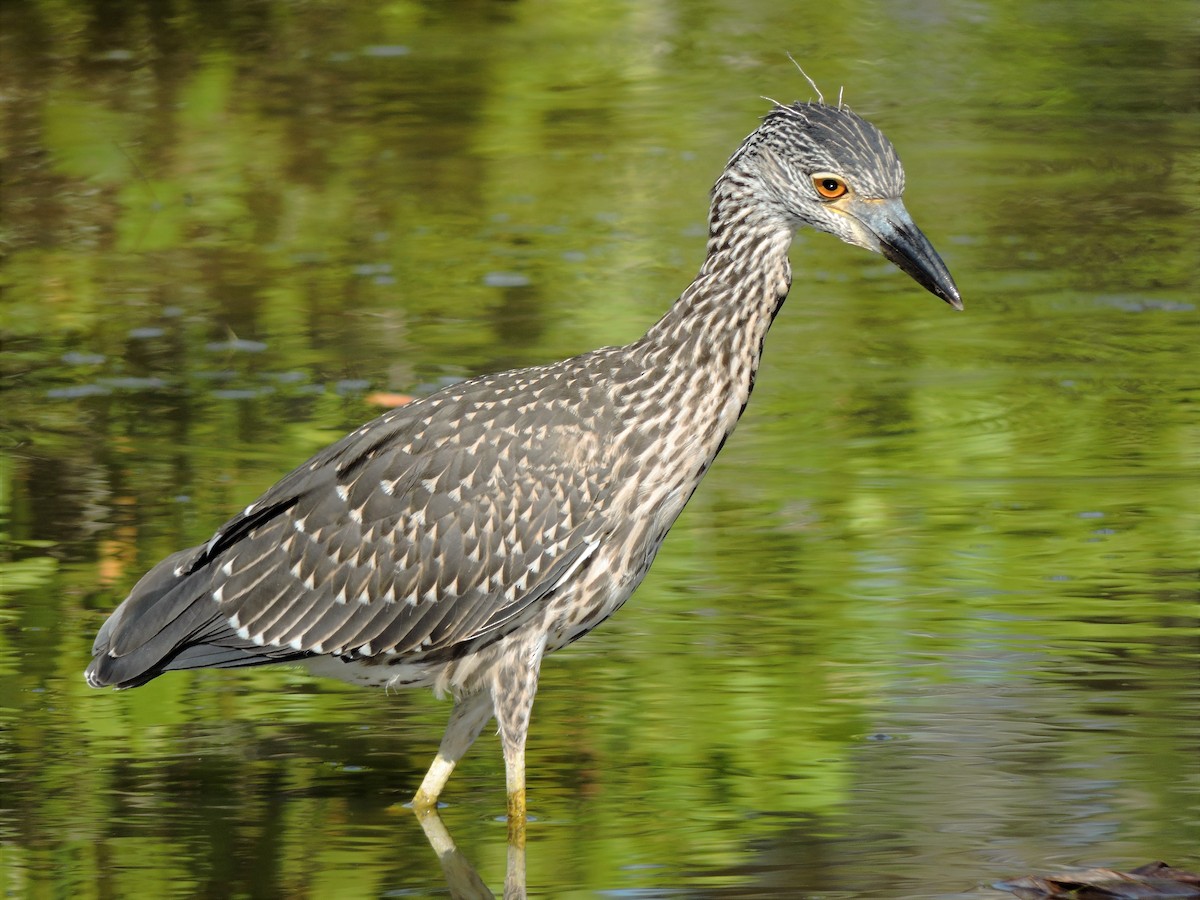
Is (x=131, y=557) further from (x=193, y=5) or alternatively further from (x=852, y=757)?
(x=193, y=5)

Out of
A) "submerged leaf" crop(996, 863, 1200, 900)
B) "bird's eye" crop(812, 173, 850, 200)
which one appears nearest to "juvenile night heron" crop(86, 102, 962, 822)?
"bird's eye" crop(812, 173, 850, 200)

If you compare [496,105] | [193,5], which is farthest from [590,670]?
[193,5]

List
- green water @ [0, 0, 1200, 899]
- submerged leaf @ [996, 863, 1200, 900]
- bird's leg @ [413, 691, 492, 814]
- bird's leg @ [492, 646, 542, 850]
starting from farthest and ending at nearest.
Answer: bird's leg @ [413, 691, 492, 814] → green water @ [0, 0, 1200, 899] → bird's leg @ [492, 646, 542, 850] → submerged leaf @ [996, 863, 1200, 900]

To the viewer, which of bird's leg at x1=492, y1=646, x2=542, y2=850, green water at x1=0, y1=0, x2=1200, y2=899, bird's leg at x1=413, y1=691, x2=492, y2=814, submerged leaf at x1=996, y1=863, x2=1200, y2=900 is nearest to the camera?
submerged leaf at x1=996, y1=863, x2=1200, y2=900

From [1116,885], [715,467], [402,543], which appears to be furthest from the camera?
[715,467]

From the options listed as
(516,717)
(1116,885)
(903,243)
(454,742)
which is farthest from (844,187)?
(1116,885)

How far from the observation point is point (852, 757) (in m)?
7.46

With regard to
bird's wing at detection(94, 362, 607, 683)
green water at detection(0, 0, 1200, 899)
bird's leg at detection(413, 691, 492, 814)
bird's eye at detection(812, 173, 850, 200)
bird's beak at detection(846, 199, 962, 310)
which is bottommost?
green water at detection(0, 0, 1200, 899)

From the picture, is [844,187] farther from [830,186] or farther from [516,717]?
[516,717]

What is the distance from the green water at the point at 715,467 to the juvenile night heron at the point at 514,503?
1.50 ft

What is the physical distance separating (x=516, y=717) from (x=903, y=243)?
1.79 m

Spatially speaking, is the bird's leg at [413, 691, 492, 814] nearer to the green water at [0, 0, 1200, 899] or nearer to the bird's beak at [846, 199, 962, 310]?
the green water at [0, 0, 1200, 899]

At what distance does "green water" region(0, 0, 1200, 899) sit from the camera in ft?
23.4

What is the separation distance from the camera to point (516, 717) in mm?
7004
